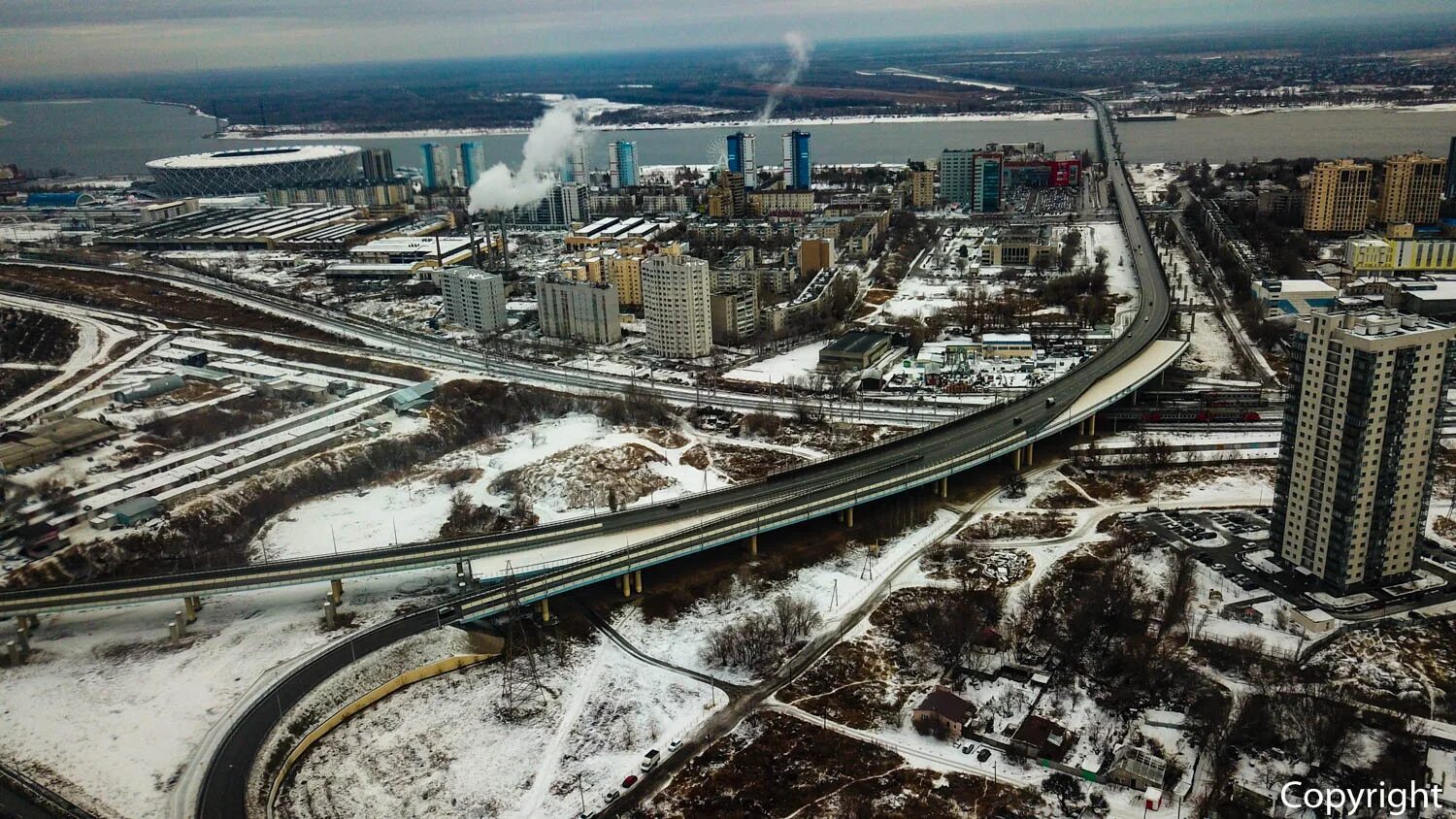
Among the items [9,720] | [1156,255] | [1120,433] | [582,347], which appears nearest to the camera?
[9,720]

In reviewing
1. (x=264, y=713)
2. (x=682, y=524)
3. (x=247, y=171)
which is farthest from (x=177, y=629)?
(x=247, y=171)

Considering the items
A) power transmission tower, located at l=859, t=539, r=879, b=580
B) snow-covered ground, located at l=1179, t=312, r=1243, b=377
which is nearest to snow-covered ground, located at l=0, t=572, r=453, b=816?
power transmission tower, located at l=859, t=539, r=879, b=580

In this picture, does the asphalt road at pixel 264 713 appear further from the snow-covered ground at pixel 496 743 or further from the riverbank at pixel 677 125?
the riverbank at pixel 677 125

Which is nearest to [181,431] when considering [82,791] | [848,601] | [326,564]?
[326,564]

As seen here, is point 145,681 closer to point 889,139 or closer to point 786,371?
point 786,371

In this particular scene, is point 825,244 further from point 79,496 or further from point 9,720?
point 9,720

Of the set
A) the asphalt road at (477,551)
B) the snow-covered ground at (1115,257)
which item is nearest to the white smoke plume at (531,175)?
the snow-covered ground at (1115,257)

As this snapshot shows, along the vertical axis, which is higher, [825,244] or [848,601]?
[825,244]

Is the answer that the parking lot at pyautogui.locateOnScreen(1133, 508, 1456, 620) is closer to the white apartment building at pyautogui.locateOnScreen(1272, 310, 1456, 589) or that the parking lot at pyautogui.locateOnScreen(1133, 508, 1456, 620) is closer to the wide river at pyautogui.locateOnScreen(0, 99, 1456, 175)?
the white apartment building at pyautogui.locateOnScreen(1272, 310, 1456, 589)
